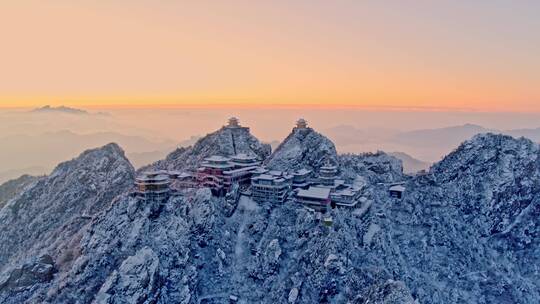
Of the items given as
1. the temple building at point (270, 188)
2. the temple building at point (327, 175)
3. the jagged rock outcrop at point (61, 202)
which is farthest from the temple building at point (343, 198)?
the jagged rock outcrop at point (61, 202)

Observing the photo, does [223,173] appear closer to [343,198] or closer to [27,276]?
[343,198]

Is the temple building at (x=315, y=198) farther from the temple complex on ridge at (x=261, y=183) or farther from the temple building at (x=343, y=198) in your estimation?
the temple building at (x=343, y=198)

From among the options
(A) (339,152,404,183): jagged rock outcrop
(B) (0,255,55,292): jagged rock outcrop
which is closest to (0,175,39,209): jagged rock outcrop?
(B) (0,255,55,292): jagged rock outcrop

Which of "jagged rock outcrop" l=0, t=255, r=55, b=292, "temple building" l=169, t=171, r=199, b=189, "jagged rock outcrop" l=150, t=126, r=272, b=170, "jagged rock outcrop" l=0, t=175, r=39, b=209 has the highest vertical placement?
"jagged rock outcrop" l=150, t=126, r=272, b=170

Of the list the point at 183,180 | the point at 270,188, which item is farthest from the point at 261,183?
the point at 183,180

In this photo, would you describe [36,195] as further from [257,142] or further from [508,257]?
[508,257]

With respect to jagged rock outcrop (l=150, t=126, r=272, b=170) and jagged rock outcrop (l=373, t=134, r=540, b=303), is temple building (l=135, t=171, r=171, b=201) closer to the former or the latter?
jagged rock outcrop (l=150, t=126, r=272, b=170)
